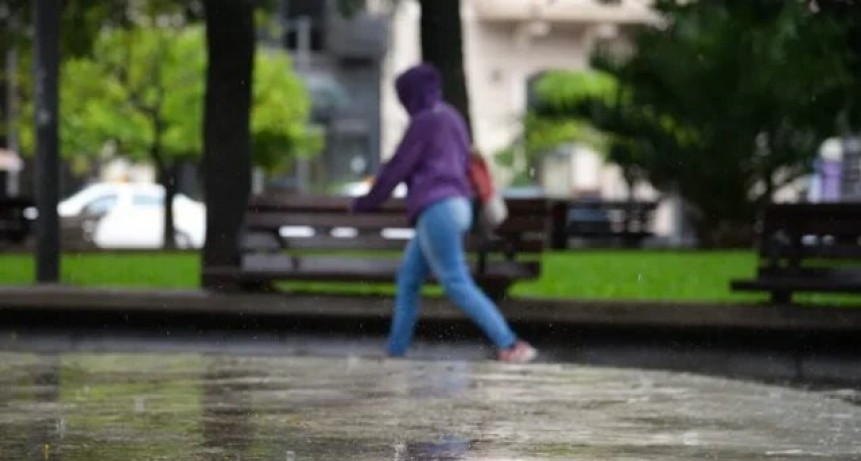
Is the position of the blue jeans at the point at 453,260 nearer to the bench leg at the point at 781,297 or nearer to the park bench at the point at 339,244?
the park bench at the point at 339,244

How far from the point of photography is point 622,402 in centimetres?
995

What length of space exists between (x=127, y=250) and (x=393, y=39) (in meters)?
34.2

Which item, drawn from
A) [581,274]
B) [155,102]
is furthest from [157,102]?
[581,274]

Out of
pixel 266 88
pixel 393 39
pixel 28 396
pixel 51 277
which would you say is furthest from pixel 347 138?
pixel 28 396

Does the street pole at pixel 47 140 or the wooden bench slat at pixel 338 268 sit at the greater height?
the street pole at pixel 47 140

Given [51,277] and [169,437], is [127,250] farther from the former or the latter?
[169,437]

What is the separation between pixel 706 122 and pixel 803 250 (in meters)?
18.4

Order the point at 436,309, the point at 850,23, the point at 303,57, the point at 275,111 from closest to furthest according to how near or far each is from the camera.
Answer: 1. the point at 436,309
2. the point at 850,23
3. the point at 275,111
4. the point at 303,57

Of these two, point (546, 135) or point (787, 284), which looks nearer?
point (787, 284)

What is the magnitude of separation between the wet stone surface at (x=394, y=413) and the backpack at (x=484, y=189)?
1.11 metres

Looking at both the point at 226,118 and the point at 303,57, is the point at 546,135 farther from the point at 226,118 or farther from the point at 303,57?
the point at 226,118

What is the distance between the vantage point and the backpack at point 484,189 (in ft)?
42.8

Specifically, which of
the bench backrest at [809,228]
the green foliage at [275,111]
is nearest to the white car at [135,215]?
the green foliage at [275,111]

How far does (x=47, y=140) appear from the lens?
1619 centimetres
